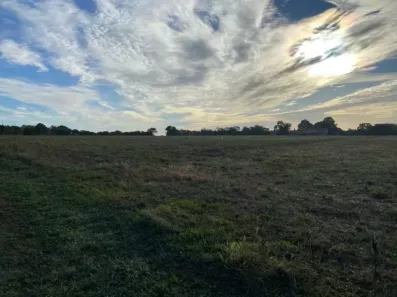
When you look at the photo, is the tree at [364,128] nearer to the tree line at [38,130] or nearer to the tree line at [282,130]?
the tree line at [282,130]

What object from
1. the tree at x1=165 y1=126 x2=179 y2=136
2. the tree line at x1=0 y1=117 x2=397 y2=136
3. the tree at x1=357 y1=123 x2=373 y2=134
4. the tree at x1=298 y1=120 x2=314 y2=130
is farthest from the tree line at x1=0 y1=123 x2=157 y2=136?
the tree at x1=357 y1=123 x2=373 y2=134

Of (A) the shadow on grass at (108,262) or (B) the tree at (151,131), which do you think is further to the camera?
(B) the tree at (151,131)

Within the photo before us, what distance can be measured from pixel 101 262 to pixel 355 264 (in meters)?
5.40

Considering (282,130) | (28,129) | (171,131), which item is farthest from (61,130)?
(282,130)

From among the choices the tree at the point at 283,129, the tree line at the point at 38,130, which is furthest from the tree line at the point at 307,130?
the tree line at the point at 38,130

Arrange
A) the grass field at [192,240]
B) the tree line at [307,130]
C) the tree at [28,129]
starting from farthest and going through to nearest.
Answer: the tree line at [307,130] < the tree at [28,129] < the grass field at [192,240]

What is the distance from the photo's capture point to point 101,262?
6.06 meters

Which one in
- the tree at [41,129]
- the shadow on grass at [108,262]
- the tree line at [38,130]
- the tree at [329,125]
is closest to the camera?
the shadow on grass at [108,262]

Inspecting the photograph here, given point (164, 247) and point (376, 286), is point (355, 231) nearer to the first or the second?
point (376, 286)

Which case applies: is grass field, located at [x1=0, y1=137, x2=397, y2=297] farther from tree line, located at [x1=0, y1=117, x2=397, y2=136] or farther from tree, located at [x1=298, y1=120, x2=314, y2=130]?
tree, located at [x1=298, y1=120, x2=314, y2=130]

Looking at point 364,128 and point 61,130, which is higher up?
point 61,130

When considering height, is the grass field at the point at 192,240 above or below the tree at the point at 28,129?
below

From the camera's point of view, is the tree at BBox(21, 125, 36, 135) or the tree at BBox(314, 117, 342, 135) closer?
the tree at BBox(21, 125, 36, 135)

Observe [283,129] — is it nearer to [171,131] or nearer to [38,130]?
[171,131]
